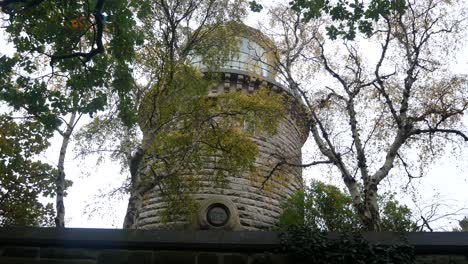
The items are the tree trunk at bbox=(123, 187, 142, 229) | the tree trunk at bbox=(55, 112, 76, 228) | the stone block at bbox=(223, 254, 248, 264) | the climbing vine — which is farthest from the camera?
the tree trunk at bbox=(55, 112, 76, 228)

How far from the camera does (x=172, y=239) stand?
17.2 feet

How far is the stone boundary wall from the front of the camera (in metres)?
5.21

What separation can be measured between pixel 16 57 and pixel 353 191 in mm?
7302

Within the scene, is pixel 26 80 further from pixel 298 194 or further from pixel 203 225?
pixel 298 194

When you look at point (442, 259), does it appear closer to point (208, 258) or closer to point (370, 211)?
point (208, 258)

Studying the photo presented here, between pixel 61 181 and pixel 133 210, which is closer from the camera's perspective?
pixel 133 210

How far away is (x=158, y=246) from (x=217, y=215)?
405 inches

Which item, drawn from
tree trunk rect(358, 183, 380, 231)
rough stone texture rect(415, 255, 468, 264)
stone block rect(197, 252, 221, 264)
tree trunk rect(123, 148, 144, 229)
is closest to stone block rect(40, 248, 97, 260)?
stone block rect(197, 252, 221, 264)

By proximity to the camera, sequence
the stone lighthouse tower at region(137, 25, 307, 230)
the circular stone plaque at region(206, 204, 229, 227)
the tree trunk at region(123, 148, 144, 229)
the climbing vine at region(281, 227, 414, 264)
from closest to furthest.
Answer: the climbing vine at region(281, 227, 414, 264)
the tree trunk at region(123, 148, 144, 229)
the stone lighthouse tower at region(137, 25, 307, 230)
the circular stone plaque at region(206, 204, 229, 227)

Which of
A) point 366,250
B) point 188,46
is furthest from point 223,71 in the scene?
point 366,250

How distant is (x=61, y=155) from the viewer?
37.7 ft

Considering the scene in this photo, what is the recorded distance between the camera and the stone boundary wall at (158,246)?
17.1 ft

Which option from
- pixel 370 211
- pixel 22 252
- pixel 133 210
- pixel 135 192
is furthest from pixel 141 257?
pixel 370 211

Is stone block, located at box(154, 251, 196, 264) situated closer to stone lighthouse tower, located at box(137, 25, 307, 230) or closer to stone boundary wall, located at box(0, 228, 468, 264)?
stone boundary wall, located at box(0, 228, 468, 264)
